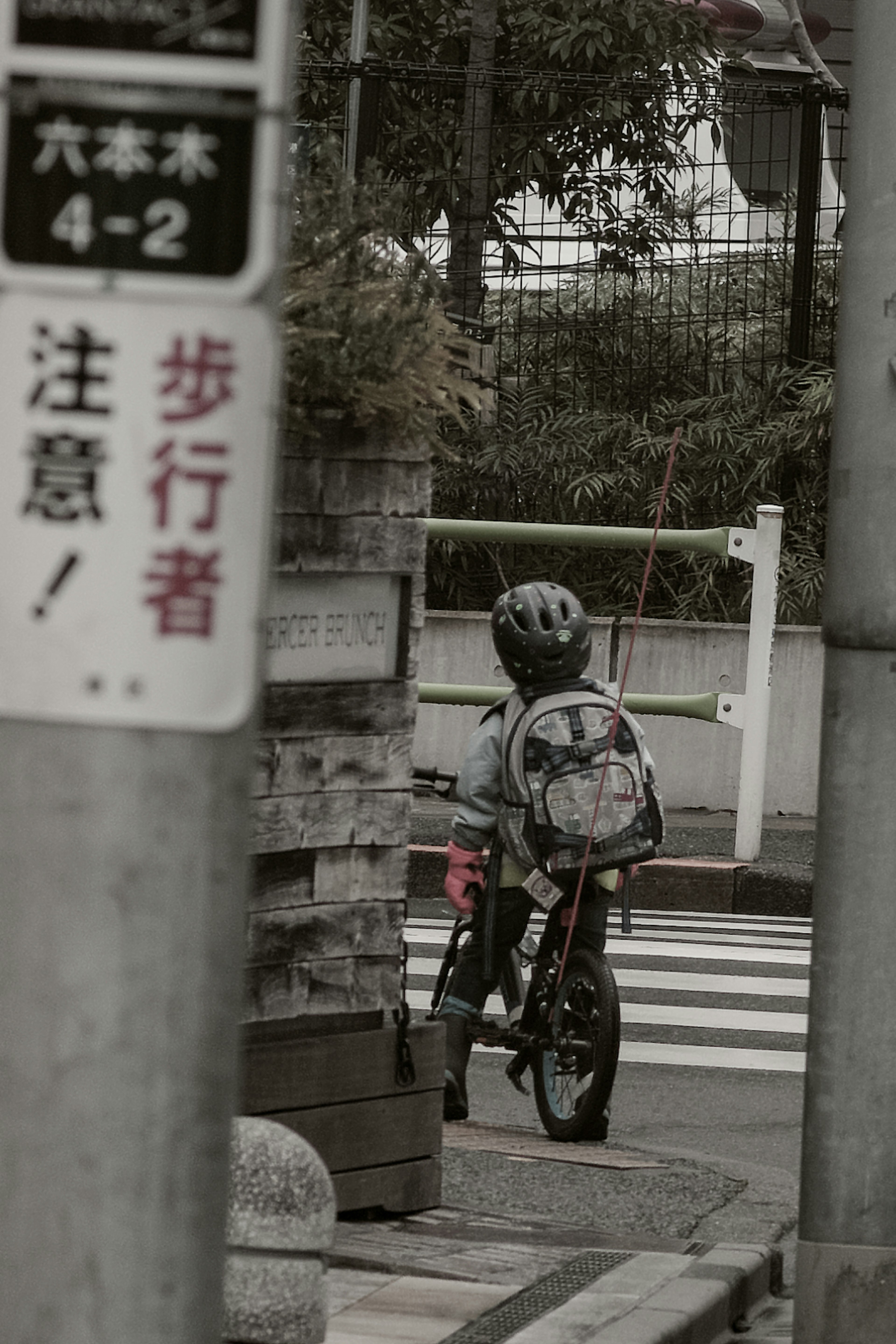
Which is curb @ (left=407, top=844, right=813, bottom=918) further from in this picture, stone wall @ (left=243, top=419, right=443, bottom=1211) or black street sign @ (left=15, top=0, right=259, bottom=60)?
black street sign @ (left=15, top=0, right=259, bottom=60)

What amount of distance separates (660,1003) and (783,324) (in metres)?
7.03

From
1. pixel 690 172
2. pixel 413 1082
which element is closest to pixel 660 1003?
pixel 413 1082

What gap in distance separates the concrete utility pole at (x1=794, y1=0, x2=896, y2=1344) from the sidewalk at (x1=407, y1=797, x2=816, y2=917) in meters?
6.91

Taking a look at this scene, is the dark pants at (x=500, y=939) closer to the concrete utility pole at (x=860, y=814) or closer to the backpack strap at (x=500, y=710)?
the backpack strap at (x=500, y=710)

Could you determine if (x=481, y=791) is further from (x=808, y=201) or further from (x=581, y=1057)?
(x=808, y=201)

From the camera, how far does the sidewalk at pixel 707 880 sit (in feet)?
39.2

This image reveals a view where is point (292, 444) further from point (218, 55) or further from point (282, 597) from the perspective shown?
point (218, 55)

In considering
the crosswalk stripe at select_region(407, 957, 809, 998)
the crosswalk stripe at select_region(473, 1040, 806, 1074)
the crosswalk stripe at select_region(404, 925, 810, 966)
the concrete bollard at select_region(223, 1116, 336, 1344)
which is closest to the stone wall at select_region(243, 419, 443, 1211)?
the concrete bollard at select_region(223, 1116, 336, 1344)

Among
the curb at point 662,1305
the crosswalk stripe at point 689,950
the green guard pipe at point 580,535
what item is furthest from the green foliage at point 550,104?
the curb at point 662,1305

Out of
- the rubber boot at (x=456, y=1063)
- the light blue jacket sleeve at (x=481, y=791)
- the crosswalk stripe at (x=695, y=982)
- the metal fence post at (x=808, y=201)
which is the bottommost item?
the crosswalk stripe at (x=695, y=982)

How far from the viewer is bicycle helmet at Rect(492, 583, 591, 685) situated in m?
7.06

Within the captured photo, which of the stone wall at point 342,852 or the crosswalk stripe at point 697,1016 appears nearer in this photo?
the stone wall at point 342,852

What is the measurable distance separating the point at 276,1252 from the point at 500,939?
3.46m

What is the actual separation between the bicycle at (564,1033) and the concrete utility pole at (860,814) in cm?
216
